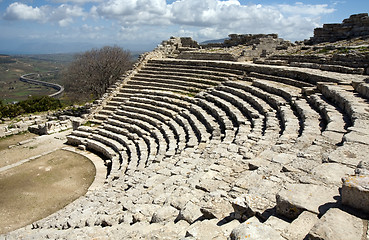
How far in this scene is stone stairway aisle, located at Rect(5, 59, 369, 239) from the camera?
10.5ft

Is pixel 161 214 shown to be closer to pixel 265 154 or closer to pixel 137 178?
pixel 265 154

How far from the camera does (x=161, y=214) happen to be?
4586 mm

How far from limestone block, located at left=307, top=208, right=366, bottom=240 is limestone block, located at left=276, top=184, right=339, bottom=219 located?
1.05 ft

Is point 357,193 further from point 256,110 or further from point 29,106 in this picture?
point 29,106

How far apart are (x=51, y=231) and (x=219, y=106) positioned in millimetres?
8488

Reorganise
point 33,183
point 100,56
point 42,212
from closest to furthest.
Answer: point 42,212 < point 33,183 < point 100,56

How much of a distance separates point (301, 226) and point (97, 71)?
24474 mm

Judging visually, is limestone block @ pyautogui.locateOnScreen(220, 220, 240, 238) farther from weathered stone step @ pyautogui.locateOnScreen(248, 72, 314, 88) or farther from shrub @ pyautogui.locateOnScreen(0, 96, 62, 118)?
shrub @ pyautogui.locateOnScreen(0, 96, 62, 118)

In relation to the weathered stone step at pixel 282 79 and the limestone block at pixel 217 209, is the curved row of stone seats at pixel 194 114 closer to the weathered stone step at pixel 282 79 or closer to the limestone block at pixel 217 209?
the weathered stone step at pixel 282 79

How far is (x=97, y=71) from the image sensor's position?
2472 centimetres

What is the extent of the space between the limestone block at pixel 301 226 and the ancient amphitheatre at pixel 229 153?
0.01m

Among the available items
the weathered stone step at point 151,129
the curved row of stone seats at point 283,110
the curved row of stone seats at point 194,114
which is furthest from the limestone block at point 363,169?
the weathered stone step at point 151,129

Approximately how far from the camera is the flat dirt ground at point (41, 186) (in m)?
8.83

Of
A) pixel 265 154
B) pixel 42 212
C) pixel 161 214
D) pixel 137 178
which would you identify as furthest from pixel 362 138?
pixel 42 212
